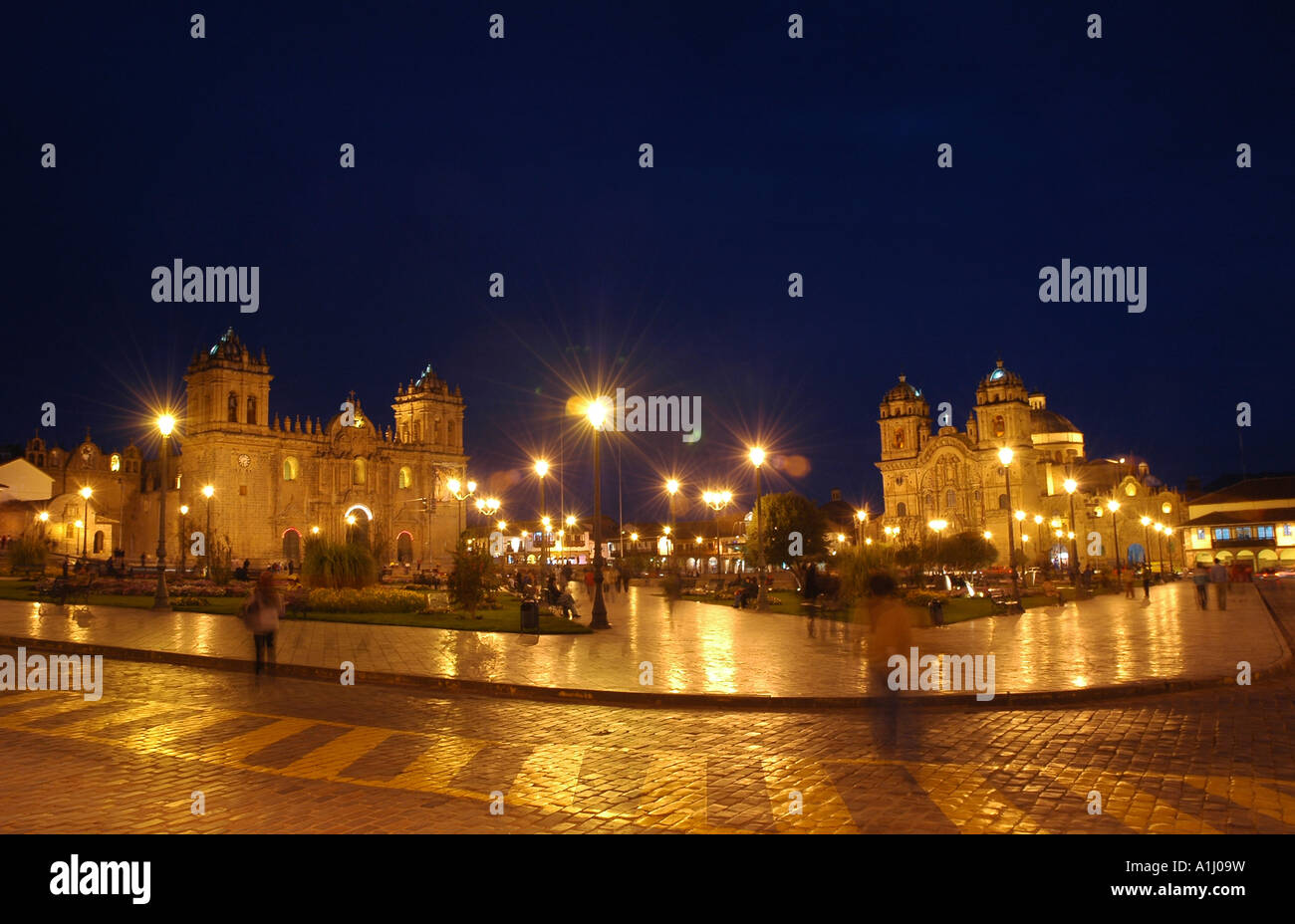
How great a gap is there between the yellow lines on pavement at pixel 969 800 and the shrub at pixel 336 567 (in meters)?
21.1

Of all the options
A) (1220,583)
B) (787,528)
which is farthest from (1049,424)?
(1220,583)

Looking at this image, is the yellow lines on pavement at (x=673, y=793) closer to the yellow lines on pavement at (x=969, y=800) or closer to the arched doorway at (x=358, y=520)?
the yellow lines on pavement at (x=969, y=800)

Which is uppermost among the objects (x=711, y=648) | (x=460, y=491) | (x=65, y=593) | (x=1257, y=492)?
(x=460, y=491)

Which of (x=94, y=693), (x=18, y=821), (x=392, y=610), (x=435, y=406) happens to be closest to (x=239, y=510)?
(x=435, y=406)

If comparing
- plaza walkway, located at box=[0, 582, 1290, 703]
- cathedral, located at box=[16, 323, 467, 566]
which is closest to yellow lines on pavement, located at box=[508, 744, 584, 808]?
plaza walkway, located at box=[0, 582, 1290, 703]

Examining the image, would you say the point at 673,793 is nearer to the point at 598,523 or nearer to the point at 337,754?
the point at 337,754

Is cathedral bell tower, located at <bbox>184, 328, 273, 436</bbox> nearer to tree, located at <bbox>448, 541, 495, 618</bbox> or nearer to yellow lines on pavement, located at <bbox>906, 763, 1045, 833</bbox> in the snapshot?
tree, located at <bbox>448, 541, 495, 618</bbox>

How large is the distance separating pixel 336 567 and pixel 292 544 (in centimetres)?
4793

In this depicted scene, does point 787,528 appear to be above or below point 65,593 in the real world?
above

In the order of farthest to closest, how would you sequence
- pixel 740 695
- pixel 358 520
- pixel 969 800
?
pixel 358 520 → pixel 740 695 → pixel 969 800

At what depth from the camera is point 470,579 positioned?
22172mm
